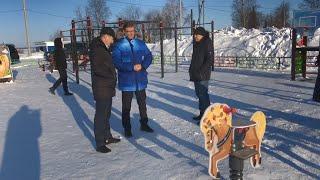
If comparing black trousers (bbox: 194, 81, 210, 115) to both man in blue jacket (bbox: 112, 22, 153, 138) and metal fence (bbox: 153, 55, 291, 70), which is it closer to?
man in blue jacket (bbox: 112, 22, 153, 138)

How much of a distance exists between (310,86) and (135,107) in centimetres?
540

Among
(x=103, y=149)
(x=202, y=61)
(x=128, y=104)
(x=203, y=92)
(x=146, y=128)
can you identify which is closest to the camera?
(x=103, y=149)

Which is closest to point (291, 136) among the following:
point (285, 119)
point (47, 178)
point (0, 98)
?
point (285, 119)

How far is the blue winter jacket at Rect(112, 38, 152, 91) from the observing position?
239 inches

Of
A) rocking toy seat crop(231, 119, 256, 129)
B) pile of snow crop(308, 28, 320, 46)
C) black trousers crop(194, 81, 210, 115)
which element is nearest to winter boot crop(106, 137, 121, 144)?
black trousers crop(194, 81, 210, 115)

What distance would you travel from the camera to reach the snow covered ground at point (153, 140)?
475 centimetres

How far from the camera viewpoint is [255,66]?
67.1 ft

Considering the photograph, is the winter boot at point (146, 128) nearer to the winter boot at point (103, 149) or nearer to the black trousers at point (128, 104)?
the black trousers at point (128, 104)

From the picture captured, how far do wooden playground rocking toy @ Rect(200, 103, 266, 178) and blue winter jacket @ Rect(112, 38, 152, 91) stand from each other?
92.1 inches

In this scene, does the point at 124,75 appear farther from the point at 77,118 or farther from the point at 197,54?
the point at 77,118

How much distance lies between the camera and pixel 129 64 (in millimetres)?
6109

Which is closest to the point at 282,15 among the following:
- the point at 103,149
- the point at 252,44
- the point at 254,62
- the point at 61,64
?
the point at 252,44

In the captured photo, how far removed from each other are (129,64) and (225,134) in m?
2.56

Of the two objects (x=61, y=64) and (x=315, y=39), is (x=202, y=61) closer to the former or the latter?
(x=61, y=64)
